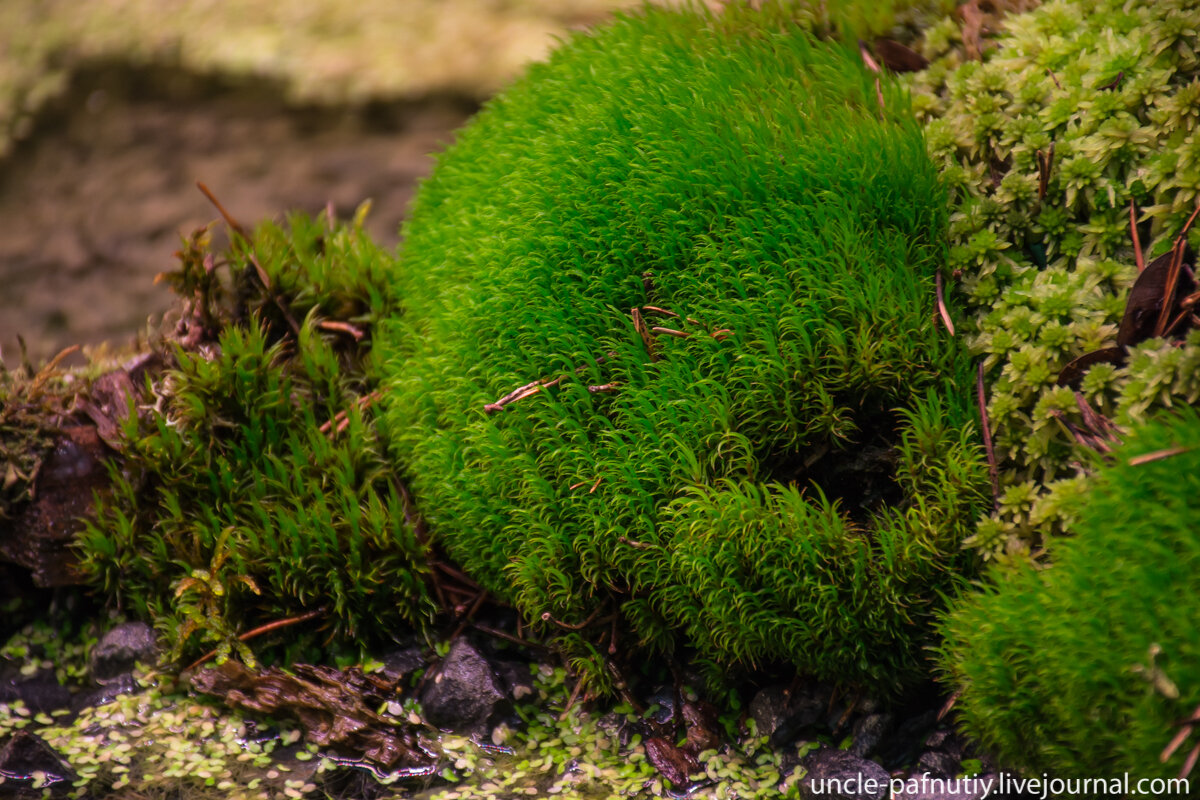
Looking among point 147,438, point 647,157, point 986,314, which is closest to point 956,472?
point 986,314

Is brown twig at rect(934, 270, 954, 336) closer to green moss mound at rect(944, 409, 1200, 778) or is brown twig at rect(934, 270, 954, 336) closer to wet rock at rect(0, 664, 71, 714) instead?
green moss mound at rect(944, 409, 1200, 778)

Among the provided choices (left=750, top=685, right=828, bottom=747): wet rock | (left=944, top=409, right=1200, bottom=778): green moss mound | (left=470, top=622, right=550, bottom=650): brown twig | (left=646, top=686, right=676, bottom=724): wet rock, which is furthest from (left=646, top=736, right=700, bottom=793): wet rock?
(left=944, top=409, right=1200, bottom=778): green moss mound

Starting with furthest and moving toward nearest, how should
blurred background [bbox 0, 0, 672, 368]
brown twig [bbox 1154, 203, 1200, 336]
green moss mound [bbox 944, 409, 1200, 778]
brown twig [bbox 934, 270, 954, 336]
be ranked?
1. blurred background [bbox 0, 0, 672, 368]
2. brown twig [bbox 934, 270, 954, 336]
3. brown twig [bbox 1154, 203, 1200, 336]
4. green moss mound [bbox 944, 409, 1200, 778]

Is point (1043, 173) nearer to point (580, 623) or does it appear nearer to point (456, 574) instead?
point (580, 623)

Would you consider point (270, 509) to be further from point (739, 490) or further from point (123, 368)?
point (739, 490)

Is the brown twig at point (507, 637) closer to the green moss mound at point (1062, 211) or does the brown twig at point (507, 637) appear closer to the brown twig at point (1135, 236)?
the green moss mound at point (1062, 211)

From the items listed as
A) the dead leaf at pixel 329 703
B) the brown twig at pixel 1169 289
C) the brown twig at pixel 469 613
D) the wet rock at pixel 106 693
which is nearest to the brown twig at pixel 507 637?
the brown twig at pixel 469 613

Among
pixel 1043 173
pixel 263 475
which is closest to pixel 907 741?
pixel 1043 173
